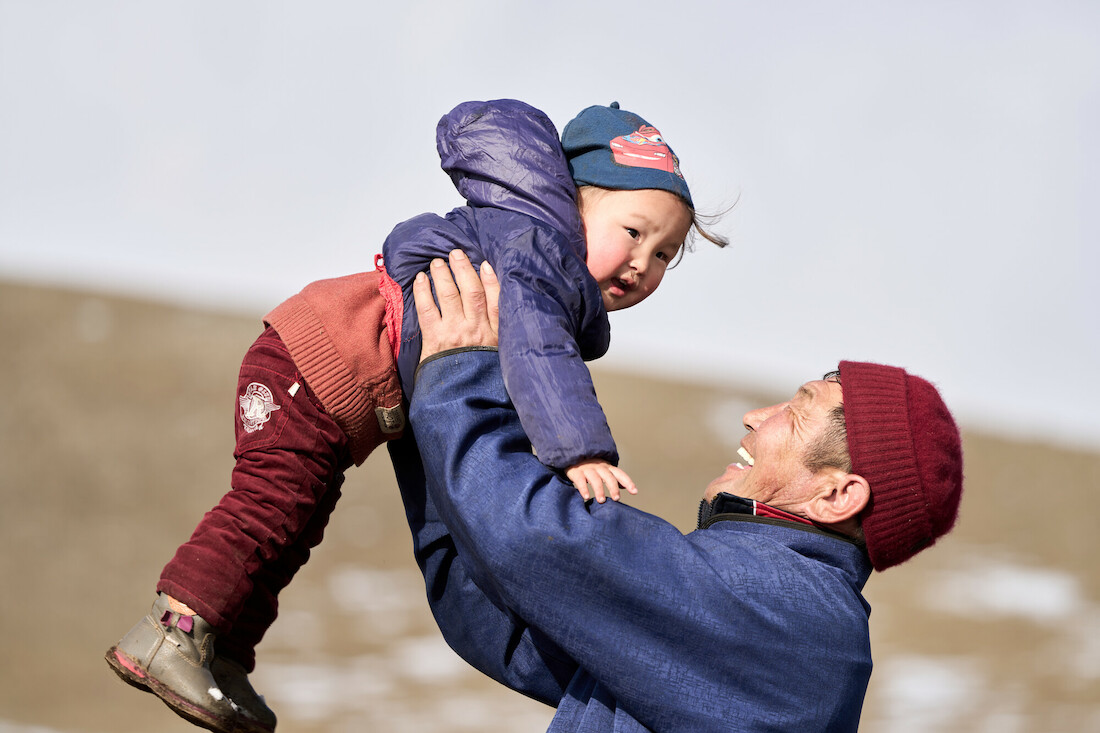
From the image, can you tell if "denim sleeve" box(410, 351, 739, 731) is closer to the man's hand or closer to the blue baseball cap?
the man's hand

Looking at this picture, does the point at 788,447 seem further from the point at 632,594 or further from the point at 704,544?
the point at 632,594

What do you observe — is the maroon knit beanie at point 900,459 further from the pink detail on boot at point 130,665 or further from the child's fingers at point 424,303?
the pink detail on boot at point 130,665

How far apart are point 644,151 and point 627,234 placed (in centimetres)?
23

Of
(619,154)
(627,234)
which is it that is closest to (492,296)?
(627,234)

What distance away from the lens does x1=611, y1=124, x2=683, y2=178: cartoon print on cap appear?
115 inches

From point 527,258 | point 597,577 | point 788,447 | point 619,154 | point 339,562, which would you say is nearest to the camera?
point 597,577

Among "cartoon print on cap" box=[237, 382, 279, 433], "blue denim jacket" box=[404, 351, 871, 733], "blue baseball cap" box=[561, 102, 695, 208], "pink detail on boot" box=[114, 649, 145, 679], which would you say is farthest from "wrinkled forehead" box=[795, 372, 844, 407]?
"pink detail on boot" box=[114, 649, 145, 679]

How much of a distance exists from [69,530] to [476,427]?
13.5m

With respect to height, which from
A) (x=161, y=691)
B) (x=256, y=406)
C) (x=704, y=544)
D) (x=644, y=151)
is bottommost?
(x=161, y=691)

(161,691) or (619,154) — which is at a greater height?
(619,154)

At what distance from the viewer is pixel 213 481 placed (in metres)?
15.9

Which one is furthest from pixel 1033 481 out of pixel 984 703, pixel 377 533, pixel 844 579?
pixel 844 579

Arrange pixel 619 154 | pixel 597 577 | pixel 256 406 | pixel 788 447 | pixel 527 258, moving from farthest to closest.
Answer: pixel 619 154 < pixel 788 447 < pixel 256 406 < pixel 527 258 < pixel 597 577

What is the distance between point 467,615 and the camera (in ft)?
9.84
